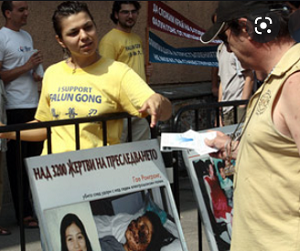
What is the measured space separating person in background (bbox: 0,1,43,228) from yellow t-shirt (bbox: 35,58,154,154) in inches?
90.1

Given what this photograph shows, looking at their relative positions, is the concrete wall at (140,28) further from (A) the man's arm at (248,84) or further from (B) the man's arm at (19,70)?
(A) the man's arm at (248,84)

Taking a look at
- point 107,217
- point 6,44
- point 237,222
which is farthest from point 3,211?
point 237,222

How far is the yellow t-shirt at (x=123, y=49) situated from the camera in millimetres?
6352

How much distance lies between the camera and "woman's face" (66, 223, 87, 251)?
135 inches

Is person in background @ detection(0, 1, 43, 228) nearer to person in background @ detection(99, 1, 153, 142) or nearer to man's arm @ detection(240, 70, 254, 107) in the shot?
person in background @ detection(99, 1, 153, 142)

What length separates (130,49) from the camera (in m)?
6.43

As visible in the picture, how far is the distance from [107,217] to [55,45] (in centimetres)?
448

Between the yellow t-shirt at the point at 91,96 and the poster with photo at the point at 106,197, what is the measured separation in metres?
0.20

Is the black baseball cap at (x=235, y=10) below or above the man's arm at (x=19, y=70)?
above

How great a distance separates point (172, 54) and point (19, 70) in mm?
1431

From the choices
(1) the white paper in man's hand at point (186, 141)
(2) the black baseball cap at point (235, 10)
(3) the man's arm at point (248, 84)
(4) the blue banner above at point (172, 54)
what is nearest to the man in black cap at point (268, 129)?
(2) the black baseball cap at point (235, 10)

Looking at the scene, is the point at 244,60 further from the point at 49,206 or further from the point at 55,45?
the point at 55,45

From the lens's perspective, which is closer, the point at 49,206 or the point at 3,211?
the point at 49,206

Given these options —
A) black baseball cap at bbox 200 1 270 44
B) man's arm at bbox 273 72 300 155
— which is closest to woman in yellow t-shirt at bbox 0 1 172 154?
black baseball cap at bbox 200 1 270 44
